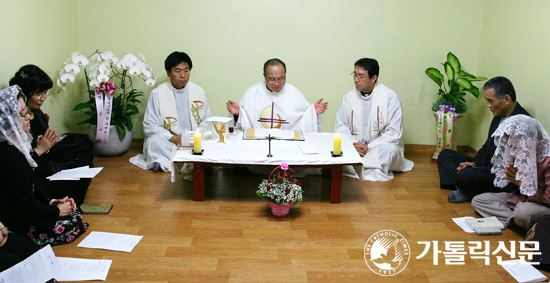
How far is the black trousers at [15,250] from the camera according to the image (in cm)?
264

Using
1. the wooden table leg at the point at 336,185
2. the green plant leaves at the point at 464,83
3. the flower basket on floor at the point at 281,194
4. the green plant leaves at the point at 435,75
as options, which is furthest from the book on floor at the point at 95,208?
the green plant leaves at the point at 464,83

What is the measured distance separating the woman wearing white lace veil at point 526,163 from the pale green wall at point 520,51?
1109 mm

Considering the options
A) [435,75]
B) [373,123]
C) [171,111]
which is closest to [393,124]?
[373,123]

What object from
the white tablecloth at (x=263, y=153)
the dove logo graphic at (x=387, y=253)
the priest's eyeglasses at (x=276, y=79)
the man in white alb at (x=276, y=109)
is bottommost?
the dove logo graphic at (x=387, y=253)

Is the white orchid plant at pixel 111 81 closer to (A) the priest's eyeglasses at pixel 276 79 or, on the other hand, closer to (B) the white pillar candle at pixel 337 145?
(A) the priest's eyeglasses at pixel 276 79

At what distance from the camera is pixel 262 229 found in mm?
3664

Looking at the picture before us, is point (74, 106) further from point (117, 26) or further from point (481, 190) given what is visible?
point (481, 190)

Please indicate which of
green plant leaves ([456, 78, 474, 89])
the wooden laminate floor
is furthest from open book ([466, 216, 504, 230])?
green plant leaves ([456, 78, 474, 89])

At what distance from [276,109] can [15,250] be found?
278 centimetres

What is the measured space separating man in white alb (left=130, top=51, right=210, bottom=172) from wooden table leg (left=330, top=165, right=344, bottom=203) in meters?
1.53

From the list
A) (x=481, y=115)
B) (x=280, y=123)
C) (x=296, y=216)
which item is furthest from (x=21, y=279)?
(x=481, y=115)

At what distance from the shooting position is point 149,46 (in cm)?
564

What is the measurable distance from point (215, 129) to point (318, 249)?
1.48m

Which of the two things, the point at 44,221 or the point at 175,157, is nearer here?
the point at 44,221
